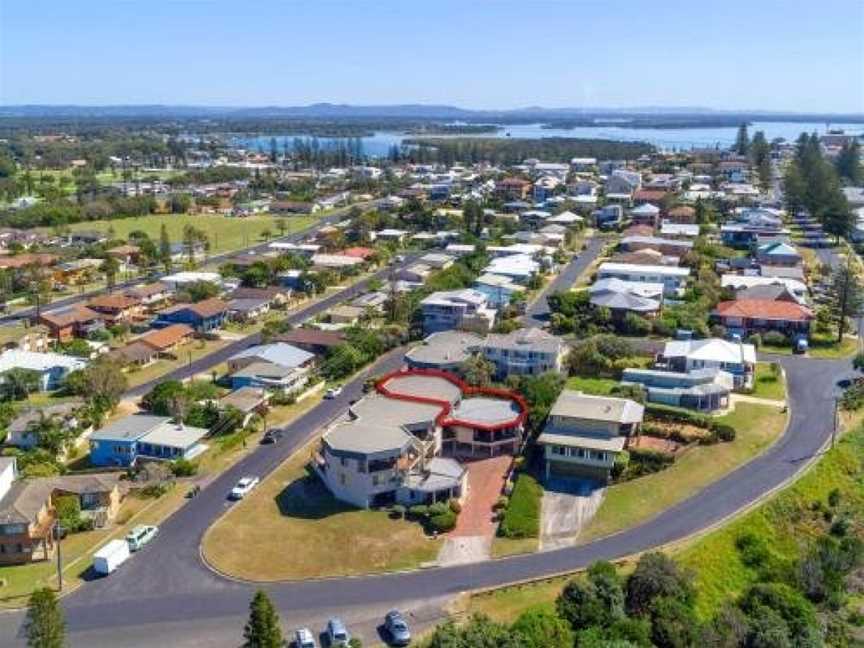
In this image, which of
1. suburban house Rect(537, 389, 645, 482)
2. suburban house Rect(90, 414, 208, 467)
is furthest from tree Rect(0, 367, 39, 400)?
suburban house Rect(537, 389, 645, 482)

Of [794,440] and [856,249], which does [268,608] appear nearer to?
[794,440]

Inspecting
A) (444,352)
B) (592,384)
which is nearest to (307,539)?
(444,352)

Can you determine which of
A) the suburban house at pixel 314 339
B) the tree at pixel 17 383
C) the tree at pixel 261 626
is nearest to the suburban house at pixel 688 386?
the suburban house at pixel 314 339

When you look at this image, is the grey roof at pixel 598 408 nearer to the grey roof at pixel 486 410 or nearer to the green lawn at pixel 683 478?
the grey roof at pixel 486 410

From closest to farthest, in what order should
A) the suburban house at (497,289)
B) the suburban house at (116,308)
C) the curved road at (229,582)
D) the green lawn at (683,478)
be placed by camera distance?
the curved road at (229,582), the green lawn at (683,478), the suburban house at (116,308), the suburban house at (497,289)

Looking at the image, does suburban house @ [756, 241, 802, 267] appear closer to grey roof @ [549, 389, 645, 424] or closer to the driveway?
grey roof @ [549, 389, 645, 424]

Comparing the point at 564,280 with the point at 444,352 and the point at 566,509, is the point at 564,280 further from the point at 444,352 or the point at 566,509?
the point at 566,509
